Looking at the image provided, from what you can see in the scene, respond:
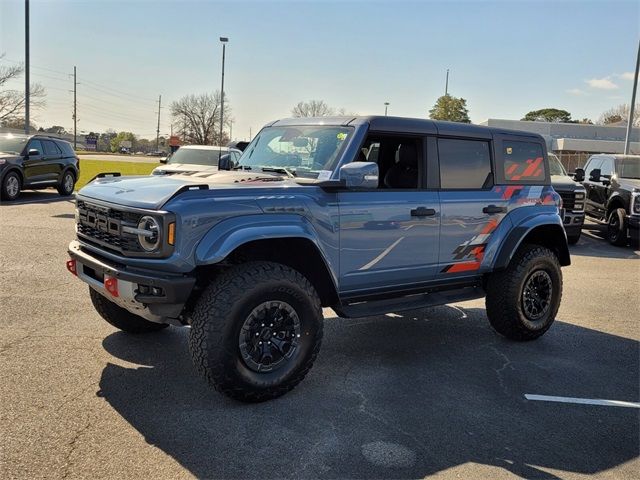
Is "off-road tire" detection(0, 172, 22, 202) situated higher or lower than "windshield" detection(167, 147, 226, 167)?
lower

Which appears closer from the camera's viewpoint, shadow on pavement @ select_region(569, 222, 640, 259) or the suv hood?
the suv hood

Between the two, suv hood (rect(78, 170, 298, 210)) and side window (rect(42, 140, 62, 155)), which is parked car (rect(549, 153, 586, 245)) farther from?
side window (rect(42, 140, 62, 155))

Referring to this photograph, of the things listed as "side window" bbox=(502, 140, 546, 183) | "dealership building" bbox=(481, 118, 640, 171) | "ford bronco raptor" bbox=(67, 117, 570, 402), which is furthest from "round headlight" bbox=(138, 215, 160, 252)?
"dealership building" bbox=(481, 118, 640, 171)

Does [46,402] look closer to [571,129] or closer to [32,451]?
[32,451]

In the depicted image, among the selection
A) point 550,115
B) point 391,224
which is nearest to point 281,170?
point 391,224

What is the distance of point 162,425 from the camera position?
350cm

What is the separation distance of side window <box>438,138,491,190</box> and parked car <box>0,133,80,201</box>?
12432 mm

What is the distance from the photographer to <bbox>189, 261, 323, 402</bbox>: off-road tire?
12.0 feet

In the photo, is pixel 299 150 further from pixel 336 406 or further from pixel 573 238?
pixel 573 238

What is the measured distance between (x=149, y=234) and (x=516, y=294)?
11.6 feet

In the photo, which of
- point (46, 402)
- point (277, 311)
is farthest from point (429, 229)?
point (46, 402)

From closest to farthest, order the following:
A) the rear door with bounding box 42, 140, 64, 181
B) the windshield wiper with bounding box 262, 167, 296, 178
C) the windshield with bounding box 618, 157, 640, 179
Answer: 1. the windshield wiper with bounding box 262, 167, 296, 178
2. the windshield with bounding box 618, 157, 640, 179
3. the rear door with bounding box 42, 140, 64, 181

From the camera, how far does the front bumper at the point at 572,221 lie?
11867 millimetres

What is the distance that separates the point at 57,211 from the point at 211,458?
36.6ft
